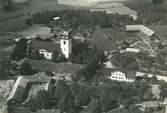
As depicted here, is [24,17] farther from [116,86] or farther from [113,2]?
[116,86]

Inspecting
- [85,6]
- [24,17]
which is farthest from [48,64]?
[85,6]

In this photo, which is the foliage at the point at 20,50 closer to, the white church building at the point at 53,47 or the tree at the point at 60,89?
the white church building at the point at 53,47

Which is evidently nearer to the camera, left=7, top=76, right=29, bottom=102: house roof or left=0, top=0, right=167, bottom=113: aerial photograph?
left=0, top=0, right=167, bottom=113: aerial photograph

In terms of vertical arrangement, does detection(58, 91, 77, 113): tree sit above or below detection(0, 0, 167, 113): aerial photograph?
below

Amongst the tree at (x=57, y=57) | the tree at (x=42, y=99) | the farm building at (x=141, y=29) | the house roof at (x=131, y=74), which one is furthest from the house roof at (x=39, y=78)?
the farm building at (x=141, y=29)

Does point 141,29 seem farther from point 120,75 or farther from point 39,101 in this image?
point 39,101

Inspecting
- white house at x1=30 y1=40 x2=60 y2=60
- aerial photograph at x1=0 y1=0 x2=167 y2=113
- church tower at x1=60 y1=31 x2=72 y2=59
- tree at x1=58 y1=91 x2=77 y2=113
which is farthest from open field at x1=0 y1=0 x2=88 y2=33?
tree at x1=58 y1=91 x2=77 y2=113

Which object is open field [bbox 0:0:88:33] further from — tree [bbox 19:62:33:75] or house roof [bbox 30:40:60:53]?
tree [bbox 19:62:33:75]
